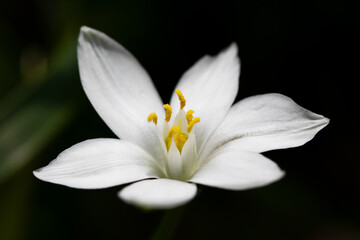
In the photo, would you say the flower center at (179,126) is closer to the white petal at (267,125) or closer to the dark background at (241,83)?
the white petal at (267,125)

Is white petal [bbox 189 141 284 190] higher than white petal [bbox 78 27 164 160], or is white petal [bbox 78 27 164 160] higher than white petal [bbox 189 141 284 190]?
white petal [bbox 78 27 164 160]

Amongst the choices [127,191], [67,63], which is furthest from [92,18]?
[127,191]

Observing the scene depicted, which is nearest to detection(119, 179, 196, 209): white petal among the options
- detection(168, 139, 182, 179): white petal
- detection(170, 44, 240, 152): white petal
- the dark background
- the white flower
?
the white flower

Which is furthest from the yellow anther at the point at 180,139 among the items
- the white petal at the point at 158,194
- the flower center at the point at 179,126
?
the white petal at the point at 158,194

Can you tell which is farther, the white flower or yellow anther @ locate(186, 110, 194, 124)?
yellow anther @ locate(186, 110, 194, 124)

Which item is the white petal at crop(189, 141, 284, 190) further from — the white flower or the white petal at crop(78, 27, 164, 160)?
the white petal at crop(78, 27, 164, 160)

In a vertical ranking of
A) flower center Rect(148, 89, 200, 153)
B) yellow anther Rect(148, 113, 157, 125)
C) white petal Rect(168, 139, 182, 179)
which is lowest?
white petal Rect(168, 139, 182, 179)

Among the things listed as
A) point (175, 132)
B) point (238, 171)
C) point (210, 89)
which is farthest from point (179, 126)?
point (238, 171)
